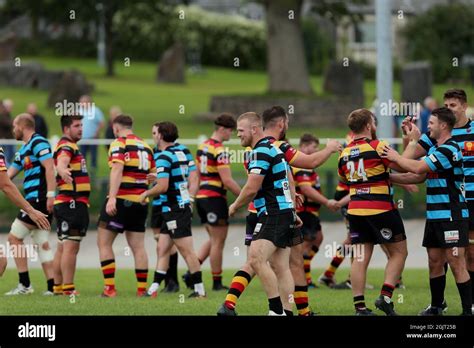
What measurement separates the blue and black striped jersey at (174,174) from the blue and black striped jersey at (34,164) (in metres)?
1.36

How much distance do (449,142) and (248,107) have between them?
68.7 ft

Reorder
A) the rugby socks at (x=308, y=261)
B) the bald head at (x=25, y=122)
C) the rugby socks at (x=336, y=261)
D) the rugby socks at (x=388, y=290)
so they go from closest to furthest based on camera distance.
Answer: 1. the rugby socks at (x=388, y=290)
2. the bald head at (x=25, y=122)
3. the rugby socks at (x=308, y=261)
4. the rugby socks at (x=336, y=261)

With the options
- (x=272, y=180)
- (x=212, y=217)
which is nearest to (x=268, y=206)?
(x=272, y=180)

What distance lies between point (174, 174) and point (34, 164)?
66.5 inches

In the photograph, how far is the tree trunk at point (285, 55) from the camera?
35094 mm

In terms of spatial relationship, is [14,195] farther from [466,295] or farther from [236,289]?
[466,295]

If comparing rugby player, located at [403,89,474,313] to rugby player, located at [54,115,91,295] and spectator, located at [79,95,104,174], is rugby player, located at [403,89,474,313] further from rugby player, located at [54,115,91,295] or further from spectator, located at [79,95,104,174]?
spectator, located at [79,95,104,174]

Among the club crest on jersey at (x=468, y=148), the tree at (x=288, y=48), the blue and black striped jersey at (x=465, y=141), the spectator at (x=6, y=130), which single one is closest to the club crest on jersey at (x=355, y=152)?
the blue and black striped jersey at (x=465, y=141)

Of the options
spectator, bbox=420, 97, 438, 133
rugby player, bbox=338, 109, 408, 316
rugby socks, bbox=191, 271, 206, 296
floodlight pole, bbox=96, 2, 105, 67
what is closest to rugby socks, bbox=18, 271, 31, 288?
rugby socks, bbox=191, 271, 206, 296

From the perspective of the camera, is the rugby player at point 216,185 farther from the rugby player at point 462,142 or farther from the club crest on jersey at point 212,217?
the rugby player at point 462,142

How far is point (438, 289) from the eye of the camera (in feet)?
43.6

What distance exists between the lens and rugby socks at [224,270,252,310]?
12.6m

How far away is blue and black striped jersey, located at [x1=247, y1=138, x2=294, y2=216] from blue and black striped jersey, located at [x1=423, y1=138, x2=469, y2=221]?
1.40 metres
